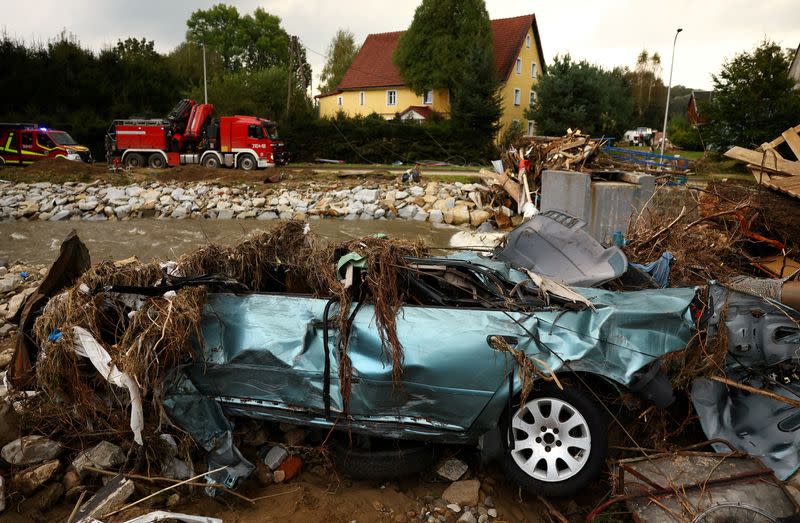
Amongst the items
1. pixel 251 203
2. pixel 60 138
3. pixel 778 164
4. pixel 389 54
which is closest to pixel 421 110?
pixel 389 54

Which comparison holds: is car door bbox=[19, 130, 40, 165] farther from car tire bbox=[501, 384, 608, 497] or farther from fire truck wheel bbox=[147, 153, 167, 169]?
car tire bbox=[501, 384, 608, 497]

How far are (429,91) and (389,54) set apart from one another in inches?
336

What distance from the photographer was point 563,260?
4949mm

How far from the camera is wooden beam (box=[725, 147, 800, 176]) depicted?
762cm

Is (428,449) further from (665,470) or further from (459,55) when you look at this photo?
(459,55)

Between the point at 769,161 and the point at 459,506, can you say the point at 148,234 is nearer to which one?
the point at 459,506

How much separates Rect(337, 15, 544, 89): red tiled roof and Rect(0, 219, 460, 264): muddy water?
94.2ft

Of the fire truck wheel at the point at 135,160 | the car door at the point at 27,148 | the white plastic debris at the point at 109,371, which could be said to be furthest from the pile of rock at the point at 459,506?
the car door at the point at 27,148

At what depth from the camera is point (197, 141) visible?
27094 mm

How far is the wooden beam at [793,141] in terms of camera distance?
25.9ft

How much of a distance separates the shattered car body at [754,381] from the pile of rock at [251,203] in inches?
499

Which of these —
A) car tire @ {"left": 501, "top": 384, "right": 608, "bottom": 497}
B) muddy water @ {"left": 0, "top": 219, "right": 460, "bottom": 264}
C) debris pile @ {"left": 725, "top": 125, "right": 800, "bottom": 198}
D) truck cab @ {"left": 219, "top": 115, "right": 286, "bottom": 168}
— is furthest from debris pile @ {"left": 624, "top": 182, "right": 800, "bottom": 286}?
truck cab @ {"left": 219, "top": 115, "right": 286, "bottom": 168}

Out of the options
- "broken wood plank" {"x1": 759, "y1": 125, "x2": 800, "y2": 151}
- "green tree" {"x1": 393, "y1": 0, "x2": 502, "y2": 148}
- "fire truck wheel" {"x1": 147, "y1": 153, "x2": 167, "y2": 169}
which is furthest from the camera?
"green tree" {"x1": 393, "y1": 0, "x2": 502, "y2": 148}

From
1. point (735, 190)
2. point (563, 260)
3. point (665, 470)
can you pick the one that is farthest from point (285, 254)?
point (735, 190)
